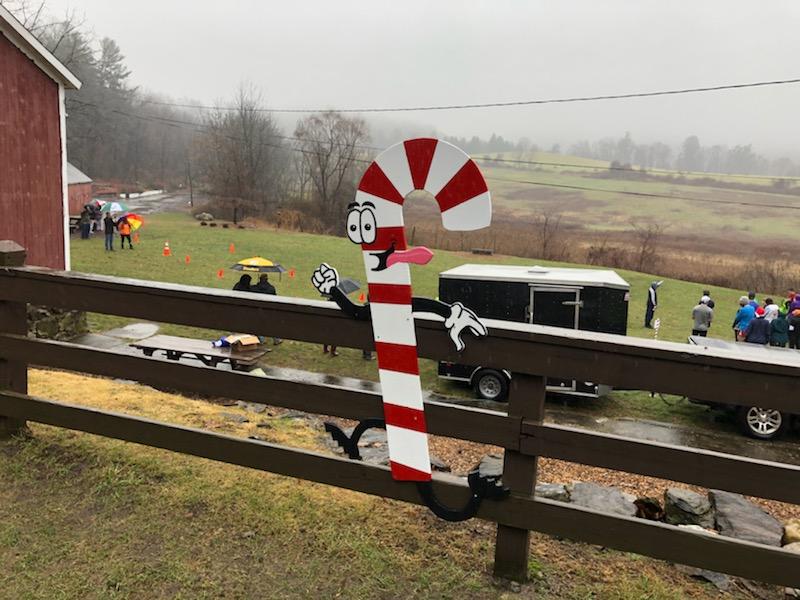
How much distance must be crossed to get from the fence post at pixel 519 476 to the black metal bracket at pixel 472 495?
0.21 feet

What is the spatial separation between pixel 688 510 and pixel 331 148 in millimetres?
65836

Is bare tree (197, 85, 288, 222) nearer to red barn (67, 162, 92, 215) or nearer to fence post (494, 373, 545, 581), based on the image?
red barn (67, 162, 92, 215)

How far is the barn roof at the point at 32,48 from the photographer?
37.0 feet

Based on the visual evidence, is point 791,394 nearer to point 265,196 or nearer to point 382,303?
point 382,303

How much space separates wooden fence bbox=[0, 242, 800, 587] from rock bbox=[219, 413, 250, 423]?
228cm

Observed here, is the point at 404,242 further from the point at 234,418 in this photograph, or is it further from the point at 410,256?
the point at 234,418

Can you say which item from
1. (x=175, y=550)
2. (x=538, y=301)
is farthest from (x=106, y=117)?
(x=175, y=550)

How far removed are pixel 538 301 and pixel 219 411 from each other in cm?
835

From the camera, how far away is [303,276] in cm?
2691

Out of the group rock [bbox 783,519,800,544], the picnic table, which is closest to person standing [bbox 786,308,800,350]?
the picnic table

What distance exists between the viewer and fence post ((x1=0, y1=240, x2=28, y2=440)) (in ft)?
12.9

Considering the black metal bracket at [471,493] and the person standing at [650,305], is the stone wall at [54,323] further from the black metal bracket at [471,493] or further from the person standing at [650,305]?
the person standing at [650,305]

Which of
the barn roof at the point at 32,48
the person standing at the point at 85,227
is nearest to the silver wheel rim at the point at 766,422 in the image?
the barn roof at the point at 32,48

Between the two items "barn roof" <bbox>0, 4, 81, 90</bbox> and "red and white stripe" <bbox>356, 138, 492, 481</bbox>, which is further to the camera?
"barn roof" <bbox>0, 4, 81, 90</bbox>
